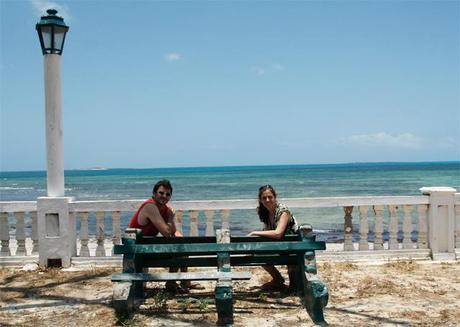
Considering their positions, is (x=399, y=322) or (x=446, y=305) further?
(x=446, y=305)

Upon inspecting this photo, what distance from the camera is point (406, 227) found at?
7.45 meters

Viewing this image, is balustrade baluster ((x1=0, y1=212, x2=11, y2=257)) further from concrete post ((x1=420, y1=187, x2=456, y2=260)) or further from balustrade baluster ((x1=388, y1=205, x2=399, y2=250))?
concrete post ((x1=420, y1=187, x2=456, y2=260))

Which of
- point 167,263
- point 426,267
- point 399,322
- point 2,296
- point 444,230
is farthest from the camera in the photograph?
point 444,230

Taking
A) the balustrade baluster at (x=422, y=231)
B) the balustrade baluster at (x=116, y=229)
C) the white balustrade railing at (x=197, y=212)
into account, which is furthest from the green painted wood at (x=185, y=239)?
the balustrade baluster at (x=422, y=231)

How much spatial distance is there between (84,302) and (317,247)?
8.71 feet

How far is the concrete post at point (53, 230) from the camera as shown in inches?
271

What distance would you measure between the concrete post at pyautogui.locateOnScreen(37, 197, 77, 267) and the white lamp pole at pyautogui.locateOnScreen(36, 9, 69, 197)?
0.17m

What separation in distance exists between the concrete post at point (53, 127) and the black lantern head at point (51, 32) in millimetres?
117

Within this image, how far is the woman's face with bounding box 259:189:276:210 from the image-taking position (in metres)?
5.26

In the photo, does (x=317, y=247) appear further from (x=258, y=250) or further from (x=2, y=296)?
(x=2, y=296)

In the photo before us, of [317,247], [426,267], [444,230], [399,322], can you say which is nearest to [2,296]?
[317,247]

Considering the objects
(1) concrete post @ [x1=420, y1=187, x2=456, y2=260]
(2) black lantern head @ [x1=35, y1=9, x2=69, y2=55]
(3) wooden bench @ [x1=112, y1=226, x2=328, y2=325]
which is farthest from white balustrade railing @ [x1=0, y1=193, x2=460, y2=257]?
(2) black lantern head @ [x1=35, y1=9, x2=69, y2=55]

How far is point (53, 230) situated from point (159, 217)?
2.48 m

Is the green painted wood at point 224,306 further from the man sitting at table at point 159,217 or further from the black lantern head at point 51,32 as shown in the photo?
the black lantern head at point 51,32
